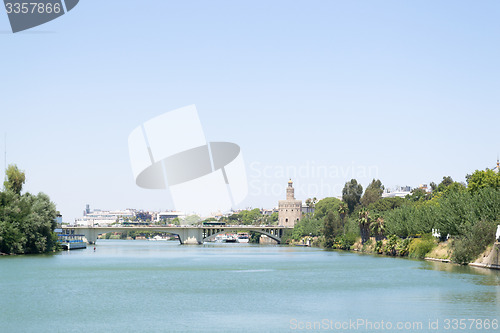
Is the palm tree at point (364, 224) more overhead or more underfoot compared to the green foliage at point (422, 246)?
more overhead

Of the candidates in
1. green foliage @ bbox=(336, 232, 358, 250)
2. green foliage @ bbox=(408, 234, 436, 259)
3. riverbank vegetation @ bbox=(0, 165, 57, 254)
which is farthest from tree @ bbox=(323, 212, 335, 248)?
riverbank vegetation @ bbox=(0, 165, 57, 254)

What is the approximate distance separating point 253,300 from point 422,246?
216ft

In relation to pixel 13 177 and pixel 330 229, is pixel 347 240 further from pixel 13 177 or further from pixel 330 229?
pixel 13 177

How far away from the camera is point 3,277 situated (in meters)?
83.7

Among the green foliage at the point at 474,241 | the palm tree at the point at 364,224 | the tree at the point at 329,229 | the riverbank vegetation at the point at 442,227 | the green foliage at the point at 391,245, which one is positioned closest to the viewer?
the green foliage at the point at 474,241

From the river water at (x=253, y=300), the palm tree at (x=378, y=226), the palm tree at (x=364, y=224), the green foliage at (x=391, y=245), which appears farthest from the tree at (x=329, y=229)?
the river water at (x=253, y=300)

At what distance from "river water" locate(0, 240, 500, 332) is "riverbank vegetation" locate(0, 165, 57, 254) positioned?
31948mm

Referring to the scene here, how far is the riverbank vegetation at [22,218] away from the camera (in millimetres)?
125000

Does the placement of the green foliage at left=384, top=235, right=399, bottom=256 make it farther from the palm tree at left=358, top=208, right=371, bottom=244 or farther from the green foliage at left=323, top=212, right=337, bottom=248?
the green foliage at left=323, top=212, right=337, bottom=248

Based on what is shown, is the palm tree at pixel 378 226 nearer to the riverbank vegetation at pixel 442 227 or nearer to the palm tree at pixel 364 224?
the riverbank vegetation at pixel 442 227

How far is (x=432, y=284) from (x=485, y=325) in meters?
26.1

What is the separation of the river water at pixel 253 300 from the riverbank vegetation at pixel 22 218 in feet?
105

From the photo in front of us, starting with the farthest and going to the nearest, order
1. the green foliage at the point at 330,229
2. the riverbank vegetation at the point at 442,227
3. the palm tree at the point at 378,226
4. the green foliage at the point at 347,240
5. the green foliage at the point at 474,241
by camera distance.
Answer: the green foliage at the point at 330,229
the green foliage at the point at 347,240
the palm tree at the point at 378,226
the riverbank vegetation at the point at 442,227
the green foliage at the point at 474,241

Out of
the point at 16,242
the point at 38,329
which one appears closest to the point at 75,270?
the point at 16,242
